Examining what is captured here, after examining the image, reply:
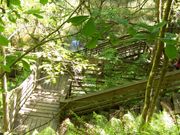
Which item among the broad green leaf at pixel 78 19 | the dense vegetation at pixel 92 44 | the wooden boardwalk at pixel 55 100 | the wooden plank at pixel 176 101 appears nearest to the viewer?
the broad green leaf at pixel 78 19

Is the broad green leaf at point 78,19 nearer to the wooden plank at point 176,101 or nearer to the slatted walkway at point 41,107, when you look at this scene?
the wooden plank at point 176,101

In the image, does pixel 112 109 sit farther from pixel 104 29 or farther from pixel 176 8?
pixel 104 29

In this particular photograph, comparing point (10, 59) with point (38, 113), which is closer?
point (10, 59)

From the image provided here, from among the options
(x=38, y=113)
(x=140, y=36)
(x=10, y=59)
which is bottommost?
(x=38, y=113)

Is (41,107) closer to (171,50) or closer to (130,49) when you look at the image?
(130,49)

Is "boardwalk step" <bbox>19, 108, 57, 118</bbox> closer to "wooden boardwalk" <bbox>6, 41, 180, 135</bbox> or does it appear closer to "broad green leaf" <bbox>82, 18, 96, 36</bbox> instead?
"wooden boardwalk" <bbox>6, 41, 180, 135</bbox>

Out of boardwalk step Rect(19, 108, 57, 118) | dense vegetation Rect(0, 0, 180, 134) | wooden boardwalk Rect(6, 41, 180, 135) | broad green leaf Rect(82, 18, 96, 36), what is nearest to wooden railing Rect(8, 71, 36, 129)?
wooden boardwalk Rect(6, 41, 180, 135)

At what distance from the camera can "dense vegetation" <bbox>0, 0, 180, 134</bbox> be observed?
0.96 meters

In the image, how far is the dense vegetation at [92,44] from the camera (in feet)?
3.14

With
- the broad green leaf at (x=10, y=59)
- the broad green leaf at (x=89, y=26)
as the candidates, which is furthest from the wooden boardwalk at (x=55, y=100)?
the broad green leaf at (x=89, y=26)

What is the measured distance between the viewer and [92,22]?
33.8 inches

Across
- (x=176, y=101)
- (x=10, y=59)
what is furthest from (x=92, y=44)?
(x=176, y=101)

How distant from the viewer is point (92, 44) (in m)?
1.06

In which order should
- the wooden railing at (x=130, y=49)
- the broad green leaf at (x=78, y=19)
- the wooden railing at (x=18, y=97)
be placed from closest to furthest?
the broad green leaf at (x=78, y=19), the wooden railing at (x=18, y=97), the wooden railing at (x=130, y=49)
